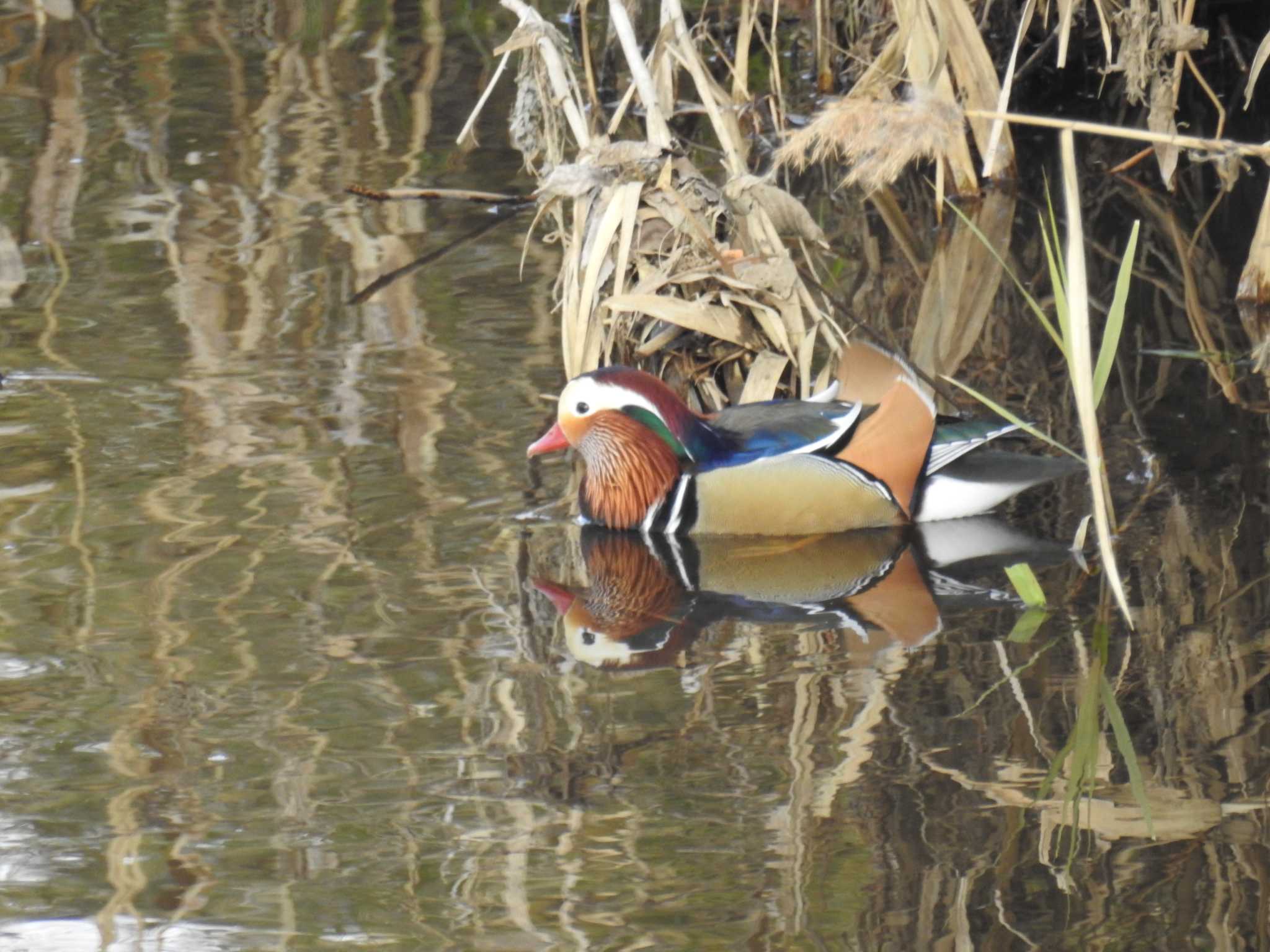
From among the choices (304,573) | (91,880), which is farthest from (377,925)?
(304,573)

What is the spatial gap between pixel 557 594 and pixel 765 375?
1.40 meters

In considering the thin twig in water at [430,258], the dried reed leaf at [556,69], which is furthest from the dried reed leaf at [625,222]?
the thin twig in water at [430,258]

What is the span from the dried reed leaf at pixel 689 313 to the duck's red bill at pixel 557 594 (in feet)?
3.91

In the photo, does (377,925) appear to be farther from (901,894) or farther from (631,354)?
(631,354)

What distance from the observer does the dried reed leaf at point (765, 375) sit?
617cm

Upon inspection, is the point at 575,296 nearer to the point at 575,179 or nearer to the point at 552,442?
the point at 575,179

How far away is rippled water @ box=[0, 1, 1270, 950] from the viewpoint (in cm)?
350

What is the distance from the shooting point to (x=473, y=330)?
709 centimetres

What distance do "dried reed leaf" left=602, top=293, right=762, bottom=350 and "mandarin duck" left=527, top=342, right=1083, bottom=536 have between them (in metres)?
0.49

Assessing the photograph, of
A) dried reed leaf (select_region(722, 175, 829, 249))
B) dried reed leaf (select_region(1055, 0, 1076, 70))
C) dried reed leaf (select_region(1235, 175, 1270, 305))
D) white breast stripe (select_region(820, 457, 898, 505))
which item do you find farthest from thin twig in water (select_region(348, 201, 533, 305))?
dried reed leaf (select_region(1235, 175, 1270, 305))

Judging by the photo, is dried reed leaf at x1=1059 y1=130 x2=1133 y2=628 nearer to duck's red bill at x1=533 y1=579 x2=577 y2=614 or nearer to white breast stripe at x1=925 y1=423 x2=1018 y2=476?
white breast stripe at x1=925 y1=423 x2=1018 y2=476

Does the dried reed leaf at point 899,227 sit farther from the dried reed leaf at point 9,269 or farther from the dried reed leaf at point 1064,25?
the dried reed leaf at point 9,269

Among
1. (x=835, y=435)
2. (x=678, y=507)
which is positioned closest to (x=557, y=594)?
(x=678, y=507)

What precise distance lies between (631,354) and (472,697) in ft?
7.42
